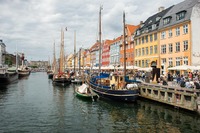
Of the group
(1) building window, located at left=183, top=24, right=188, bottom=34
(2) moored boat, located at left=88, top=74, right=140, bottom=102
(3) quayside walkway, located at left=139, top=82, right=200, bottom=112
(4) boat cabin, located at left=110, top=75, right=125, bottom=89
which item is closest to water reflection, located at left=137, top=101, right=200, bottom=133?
(3) quayside walkway, located at left=139, top=82, right=200, bottom=112

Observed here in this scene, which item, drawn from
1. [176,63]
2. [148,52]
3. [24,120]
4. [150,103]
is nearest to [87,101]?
[150,103]

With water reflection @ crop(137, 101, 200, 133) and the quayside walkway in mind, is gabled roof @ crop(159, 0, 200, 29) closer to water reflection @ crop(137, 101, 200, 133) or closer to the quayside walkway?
the quayside walkway

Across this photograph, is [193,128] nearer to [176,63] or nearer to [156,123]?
[156,123]

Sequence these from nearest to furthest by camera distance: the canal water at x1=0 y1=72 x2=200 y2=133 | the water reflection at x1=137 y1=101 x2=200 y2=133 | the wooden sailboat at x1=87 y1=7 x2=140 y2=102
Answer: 1. the canal water at x1=0 y1=72 x2=200 y2=133
2. the water reflection at x1=137 y1=101 x2=200 y2=133
3. the wooden sailboat at x1=87 y1=7 x2=140 y2=102

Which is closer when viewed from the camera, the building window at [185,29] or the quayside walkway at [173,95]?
the quayside walkway at [173,95]

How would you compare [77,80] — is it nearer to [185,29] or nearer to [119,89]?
[185,29]

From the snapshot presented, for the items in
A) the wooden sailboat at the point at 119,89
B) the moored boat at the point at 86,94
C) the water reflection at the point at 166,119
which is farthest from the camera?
the moored boat at the point at 86,94

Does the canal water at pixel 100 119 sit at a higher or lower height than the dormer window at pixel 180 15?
lower

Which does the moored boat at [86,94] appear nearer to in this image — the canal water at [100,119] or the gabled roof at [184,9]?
the canal water at [100,119]

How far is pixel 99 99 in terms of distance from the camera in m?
29.6

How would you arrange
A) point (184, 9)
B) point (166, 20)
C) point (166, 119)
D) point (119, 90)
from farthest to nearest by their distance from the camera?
point (166, 20) → point (184, 9) → point (119, 90) → point (166, 119)

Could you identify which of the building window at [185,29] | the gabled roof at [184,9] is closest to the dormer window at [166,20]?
the gabled roof at [184,9]

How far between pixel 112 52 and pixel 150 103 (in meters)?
56.1

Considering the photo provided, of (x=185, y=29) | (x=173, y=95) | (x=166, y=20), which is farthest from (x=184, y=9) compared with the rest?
(x=173, y=95)
